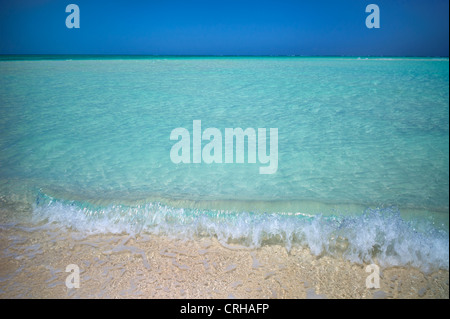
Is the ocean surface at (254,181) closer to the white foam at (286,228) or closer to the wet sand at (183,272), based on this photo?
the white foam at (286,228)

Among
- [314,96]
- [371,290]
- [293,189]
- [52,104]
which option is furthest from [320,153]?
[52,104]

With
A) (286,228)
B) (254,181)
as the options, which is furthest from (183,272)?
(254,181)

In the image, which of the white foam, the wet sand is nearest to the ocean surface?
the white foam

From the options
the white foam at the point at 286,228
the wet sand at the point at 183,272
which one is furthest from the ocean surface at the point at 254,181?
the wet sand at the point at 183,272

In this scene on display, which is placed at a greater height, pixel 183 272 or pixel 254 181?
pixel 254 181

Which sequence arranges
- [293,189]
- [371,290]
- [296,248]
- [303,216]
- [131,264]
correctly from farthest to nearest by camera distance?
[293,189], [303,216], [296,248], [131,264], [371,290]

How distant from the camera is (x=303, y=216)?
2291 mm

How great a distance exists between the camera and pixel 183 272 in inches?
66.6

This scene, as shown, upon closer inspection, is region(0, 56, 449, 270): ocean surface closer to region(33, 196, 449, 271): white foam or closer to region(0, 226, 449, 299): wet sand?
region(33, 196, 449, 271): white foam

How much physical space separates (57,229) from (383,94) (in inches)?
301

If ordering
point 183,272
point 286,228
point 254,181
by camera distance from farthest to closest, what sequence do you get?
point 254,181, point 286,228, point 183,272

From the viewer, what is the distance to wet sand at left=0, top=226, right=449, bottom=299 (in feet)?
5.09

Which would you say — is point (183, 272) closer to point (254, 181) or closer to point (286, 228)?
point (286, 228)

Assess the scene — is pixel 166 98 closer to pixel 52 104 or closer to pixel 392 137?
pixel 52 104
